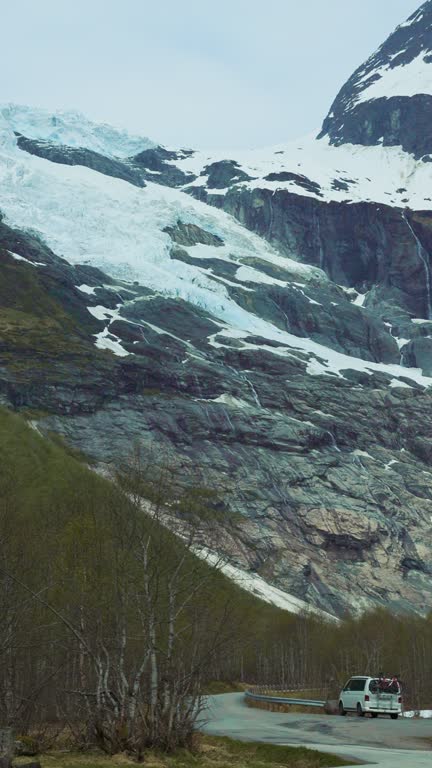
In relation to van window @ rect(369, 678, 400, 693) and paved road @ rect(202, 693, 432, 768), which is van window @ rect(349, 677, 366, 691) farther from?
paved road @ rect(202, 693, 432, 768)

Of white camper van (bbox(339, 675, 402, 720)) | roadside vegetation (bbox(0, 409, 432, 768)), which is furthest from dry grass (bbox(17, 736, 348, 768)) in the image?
white camper van (bbox(339, 675, 402, 720))

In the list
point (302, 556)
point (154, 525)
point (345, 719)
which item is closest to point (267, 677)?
point (302, 556)

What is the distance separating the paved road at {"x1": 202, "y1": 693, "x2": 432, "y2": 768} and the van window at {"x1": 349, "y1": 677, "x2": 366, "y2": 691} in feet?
5.30

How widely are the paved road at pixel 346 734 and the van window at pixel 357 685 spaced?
162 cm

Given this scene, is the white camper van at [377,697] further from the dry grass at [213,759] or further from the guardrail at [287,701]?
the dry grass at [213,759]

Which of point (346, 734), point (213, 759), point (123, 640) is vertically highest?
point (123, 640)

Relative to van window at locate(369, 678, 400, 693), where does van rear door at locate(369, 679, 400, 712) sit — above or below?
below

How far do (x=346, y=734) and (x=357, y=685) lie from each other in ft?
37.8

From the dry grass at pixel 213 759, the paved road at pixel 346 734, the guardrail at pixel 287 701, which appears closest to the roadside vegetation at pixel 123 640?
the dry grass at pixel 213 759

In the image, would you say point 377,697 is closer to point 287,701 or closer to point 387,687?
point 387,687

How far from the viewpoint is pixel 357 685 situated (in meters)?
47.4

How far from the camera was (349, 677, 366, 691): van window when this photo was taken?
154ft

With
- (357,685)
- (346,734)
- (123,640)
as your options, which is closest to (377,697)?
(357,685)

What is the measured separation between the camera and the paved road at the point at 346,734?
1059 inches
